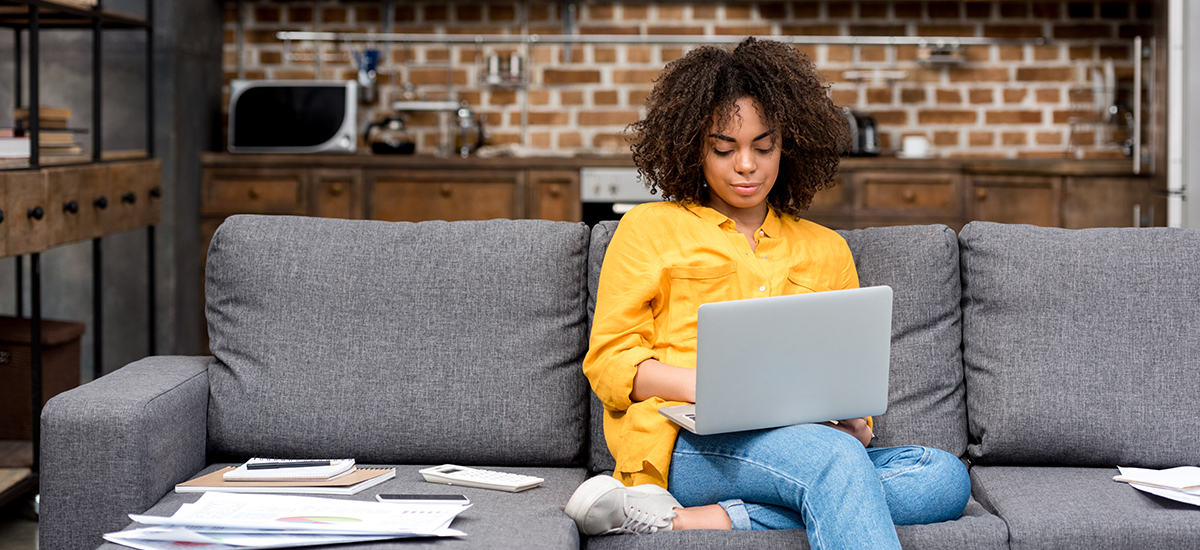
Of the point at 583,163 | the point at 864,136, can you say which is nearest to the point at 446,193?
the point at 583,163

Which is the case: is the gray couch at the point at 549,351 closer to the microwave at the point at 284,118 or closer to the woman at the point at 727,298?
the woman at the point at 727,298

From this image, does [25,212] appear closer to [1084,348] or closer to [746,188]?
[746,188]

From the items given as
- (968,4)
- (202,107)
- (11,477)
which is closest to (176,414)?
(11,477)

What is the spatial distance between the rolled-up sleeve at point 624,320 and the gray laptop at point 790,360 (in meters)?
0.13

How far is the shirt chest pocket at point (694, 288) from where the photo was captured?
1617 millimetres

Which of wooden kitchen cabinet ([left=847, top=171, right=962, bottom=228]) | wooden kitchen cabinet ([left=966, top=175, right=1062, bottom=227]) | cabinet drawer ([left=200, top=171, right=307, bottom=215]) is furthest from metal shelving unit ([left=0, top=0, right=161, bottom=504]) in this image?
wooden kitchen cabinet ([left=966, top=175, right=1062, bottom=227])

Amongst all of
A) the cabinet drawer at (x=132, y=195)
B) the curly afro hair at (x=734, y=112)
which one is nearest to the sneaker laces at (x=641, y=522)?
the curly afro hair at (x=734, y=112)

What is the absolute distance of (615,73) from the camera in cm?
457

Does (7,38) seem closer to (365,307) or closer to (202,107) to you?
(202,107)

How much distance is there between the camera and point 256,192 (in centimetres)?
415

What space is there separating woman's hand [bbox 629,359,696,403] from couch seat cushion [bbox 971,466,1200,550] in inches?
20.2

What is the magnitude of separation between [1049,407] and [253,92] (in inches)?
139

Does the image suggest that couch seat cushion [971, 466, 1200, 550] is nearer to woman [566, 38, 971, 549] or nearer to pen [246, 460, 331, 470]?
woman [566, 38, 971, 549]

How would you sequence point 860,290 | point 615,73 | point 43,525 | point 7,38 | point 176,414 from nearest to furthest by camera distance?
1. point 860,290
2. point 43,525
3. point 176,414
4. point 7,38
5. point 615,73
